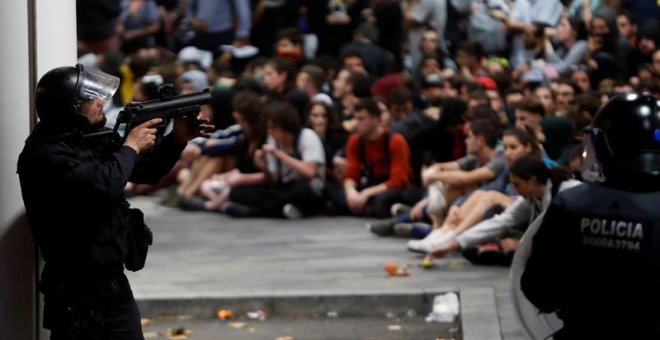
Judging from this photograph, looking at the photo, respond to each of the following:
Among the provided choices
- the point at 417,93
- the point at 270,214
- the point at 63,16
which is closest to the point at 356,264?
the point at 270,214

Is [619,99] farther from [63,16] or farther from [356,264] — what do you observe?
[356,264]

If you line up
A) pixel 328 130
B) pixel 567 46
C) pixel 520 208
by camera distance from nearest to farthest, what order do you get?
pixel 520 208 < pixel 328 130 < pixel 567 46

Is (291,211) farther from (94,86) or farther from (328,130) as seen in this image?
(94,86)

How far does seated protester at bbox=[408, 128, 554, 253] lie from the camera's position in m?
11.1

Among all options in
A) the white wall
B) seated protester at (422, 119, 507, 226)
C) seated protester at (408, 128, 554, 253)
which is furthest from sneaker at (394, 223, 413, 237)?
the white wall

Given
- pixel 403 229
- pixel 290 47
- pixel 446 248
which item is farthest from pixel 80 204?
pixel 290 47

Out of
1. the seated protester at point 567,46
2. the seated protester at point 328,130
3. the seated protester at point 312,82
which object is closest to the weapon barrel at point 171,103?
the seated protester at point 328,130

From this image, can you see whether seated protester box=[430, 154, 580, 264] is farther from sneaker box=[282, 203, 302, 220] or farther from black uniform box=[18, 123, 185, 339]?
black uniform box=[18, 123, 185, 339]

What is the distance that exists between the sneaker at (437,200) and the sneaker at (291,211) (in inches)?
89.5

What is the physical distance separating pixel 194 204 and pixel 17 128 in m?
9.06

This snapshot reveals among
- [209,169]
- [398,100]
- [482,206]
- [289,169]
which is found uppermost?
[482,206]

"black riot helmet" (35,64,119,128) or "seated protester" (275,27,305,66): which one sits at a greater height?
"black riot helmet" (35,64,119,128)

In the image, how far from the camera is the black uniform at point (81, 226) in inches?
221

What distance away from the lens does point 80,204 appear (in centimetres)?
564
